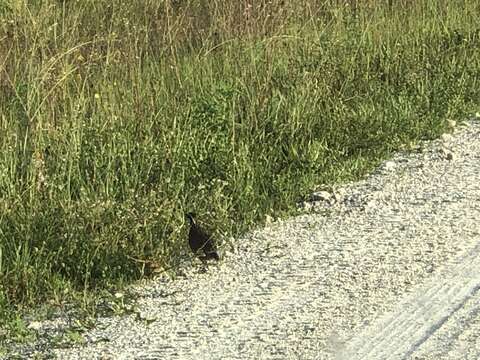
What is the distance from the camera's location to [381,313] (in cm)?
434

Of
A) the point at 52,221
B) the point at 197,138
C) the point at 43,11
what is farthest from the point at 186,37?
the point at 52,221

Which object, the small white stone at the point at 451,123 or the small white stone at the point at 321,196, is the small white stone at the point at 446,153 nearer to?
the small white stone at the point at 451,123

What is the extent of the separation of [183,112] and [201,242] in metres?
1.64

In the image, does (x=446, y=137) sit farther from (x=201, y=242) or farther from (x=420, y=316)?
(x=420, y=316)

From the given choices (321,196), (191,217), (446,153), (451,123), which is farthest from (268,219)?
(451,123)

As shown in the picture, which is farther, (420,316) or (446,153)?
(446,153)

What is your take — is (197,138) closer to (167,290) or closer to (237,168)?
(237,168)

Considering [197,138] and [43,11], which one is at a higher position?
[43,11]

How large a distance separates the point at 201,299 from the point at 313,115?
2.43 meters

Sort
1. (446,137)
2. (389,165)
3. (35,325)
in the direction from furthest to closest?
(446,137), (389,165), (35,325)

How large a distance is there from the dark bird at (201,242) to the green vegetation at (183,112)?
0.28 feet

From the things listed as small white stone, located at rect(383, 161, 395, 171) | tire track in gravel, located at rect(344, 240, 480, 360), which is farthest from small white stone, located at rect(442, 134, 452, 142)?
tire track in gravel, located at rect(344, 240, 480, 360)

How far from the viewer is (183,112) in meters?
6.49

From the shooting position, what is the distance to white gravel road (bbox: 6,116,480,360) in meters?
4.09
